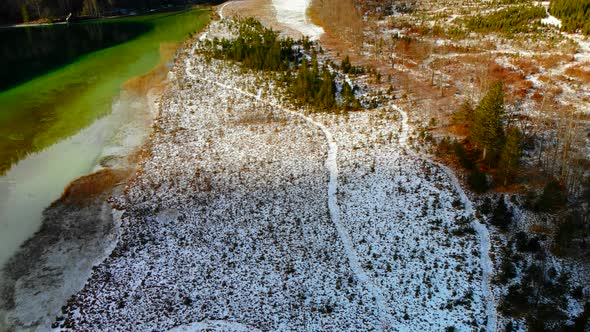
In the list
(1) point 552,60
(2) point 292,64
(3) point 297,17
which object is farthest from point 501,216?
(3) point 297,17

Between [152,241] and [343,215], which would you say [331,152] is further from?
[152,241]

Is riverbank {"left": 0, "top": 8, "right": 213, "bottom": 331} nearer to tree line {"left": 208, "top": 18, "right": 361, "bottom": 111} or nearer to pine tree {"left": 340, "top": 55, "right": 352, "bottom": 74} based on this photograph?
tree line {"left": 208, "top": 18, "right": 361, "bottom": 111}

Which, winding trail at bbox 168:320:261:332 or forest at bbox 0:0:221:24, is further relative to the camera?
forest at bbox 0:0:221:24

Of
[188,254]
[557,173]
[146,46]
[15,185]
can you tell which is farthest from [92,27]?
[557,173]

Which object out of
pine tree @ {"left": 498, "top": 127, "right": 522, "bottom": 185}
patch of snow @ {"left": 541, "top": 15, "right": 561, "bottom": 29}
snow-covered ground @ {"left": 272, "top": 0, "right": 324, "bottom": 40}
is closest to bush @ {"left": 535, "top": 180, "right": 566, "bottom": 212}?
pine tree @ {"left": 498, "top": 127, "right": 522, "bottom": 185}

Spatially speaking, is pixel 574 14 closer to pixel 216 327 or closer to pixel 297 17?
pixel 297 17

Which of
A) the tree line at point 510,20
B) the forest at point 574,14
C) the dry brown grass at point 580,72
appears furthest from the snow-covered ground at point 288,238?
the forest at point 574,14
